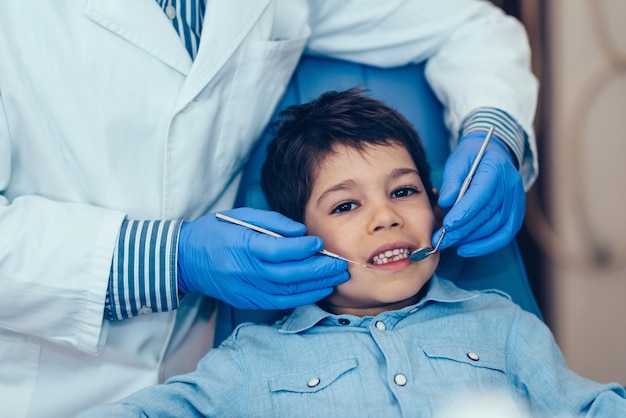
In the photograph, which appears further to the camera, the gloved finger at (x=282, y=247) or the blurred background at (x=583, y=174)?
the blurred background at (x=583, y=174)

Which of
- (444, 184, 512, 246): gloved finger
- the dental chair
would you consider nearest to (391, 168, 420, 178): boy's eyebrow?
(444, 184, 512, 246): gloved finger

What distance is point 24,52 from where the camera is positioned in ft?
3.56

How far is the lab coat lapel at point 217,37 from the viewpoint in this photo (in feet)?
3.77

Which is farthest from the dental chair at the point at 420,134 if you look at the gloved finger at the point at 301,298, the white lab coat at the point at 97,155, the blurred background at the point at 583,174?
the blurred background at the point at 583,174

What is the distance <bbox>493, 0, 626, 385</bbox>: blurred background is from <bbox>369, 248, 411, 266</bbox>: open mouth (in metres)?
1.10

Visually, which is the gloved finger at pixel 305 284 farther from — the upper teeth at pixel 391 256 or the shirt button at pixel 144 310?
the shirt button at pixel 144 310

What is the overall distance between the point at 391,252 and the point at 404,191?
0.14 m

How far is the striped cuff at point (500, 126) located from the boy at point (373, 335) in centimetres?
18

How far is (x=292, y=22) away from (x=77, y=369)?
73cm

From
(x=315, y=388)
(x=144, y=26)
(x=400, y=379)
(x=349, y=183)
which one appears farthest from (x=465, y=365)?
(x=144, y=26)

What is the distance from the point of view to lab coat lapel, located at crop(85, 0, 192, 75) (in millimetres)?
1101

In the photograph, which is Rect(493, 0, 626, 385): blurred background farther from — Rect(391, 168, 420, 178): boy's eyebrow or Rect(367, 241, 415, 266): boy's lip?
Rect(367, 241, 415, 266): boy's lip

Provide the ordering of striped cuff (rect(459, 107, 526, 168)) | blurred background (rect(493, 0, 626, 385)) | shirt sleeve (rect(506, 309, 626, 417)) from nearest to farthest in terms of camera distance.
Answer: shirt sleeve (rect(506, 309, 626, 417)) < striped cuff (rect(459, 107, 526, 168)) < blurred background (rect(493, 0, 626, 385))

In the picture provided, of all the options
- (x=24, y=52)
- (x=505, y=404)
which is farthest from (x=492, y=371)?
(x=24, y=52)
